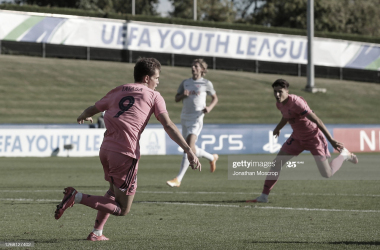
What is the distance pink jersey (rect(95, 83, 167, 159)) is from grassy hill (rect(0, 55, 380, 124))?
915 inches

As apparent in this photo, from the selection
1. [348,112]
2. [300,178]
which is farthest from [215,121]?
[300,178]

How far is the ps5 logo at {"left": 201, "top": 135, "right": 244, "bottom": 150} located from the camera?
23.6 meters

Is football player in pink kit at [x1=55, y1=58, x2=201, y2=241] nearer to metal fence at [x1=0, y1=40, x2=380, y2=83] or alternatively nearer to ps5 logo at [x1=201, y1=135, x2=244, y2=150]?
ps5 logo at [x1=201, y1=135, x2=244, y2=150]

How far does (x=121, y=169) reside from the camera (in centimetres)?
600

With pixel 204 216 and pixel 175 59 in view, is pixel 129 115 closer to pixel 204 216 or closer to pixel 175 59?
pixel 204 216

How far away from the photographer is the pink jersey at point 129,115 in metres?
6.00

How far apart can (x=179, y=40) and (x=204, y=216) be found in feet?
110

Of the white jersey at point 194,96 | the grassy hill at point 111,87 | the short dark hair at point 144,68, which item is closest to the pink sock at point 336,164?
the white jersey at point 194,96

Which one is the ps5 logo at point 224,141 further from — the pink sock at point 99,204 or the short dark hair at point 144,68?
the pink sock at point 99,204

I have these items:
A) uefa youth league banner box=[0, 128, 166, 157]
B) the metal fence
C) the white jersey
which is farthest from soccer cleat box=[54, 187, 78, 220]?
the metal fence

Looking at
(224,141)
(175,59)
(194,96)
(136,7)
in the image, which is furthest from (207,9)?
(194,96)

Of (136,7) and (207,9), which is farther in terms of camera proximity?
(207,9)

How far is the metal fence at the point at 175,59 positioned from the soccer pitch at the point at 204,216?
2423 cm

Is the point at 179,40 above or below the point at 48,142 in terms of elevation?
above
